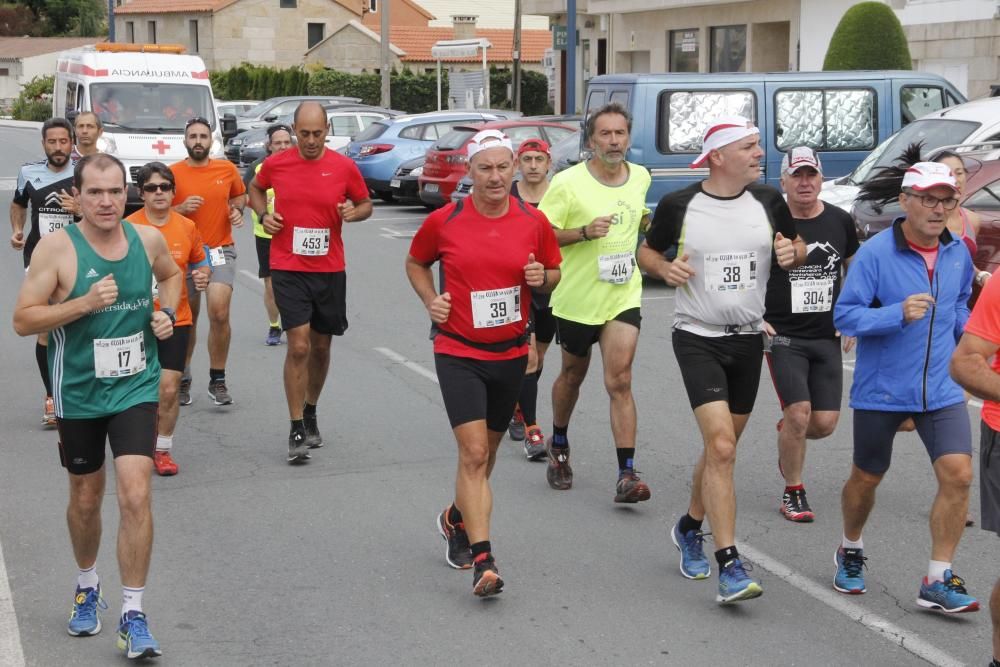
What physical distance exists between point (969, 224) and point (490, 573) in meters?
2.90

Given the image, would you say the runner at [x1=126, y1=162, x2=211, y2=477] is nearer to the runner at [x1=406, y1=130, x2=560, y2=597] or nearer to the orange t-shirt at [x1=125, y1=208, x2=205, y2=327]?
the orange t-shirt at [x1=125, y1=208, x2=205, y2=327]

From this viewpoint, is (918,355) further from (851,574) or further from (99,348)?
(99,348)

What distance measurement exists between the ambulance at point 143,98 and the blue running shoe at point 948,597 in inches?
730

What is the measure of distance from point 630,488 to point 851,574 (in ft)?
4.81

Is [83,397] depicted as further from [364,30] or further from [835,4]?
[364,30]

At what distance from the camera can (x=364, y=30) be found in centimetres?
7156

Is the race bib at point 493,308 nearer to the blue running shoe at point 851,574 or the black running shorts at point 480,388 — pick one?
the black running shorts at point 480,388

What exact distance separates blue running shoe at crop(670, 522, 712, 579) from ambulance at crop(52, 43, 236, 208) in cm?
1771

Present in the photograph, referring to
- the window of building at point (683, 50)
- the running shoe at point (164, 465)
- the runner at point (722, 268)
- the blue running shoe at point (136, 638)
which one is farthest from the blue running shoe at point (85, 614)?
the window of building at point (683, 50)

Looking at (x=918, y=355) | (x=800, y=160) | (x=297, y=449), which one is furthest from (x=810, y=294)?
(x=297, y=449)

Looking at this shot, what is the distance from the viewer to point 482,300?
6090mm

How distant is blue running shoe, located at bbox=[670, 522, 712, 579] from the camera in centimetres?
619

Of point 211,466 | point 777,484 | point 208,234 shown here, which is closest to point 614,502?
point 777,484

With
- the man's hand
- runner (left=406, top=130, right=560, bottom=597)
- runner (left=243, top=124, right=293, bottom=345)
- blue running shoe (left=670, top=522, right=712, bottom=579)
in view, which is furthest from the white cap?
runner (left=243, top=124, right=293, bottom=345)
